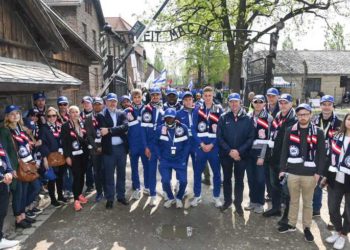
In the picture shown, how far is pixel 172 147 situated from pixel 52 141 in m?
2.30

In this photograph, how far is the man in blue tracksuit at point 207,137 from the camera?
6156 mm

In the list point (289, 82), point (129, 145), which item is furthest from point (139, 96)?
point (289, 82)

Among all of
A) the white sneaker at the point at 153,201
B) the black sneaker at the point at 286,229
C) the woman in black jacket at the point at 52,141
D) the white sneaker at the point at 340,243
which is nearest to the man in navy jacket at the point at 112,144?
the white sneaker at the point at 153,201

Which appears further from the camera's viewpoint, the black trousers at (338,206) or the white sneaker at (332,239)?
the white sneaker at (332,239)

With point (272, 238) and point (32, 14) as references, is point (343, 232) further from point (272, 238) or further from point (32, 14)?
point (32, 14)

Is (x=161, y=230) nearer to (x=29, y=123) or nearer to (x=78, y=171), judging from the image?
(x=78, y=171)

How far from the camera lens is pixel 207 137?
20.3 ft

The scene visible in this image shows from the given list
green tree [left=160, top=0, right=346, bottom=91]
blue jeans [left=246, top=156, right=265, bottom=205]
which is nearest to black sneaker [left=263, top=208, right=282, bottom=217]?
blue jeans [left=246, top=156, right=265, bottom=205]

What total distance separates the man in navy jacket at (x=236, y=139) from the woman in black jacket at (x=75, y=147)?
2631mm

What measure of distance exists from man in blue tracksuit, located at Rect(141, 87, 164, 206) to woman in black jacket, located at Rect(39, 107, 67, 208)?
1660 mm

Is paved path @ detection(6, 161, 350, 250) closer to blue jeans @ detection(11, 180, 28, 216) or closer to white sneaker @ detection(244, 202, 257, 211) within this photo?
white sneaker @ detection(244, 202, 257, 211)

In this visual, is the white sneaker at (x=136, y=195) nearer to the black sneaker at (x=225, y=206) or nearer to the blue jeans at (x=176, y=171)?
the blue jeans at (x=176, y=171)

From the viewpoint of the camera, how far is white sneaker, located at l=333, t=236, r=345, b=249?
4.51 m

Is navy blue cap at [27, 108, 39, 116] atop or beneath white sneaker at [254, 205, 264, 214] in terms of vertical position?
atop
